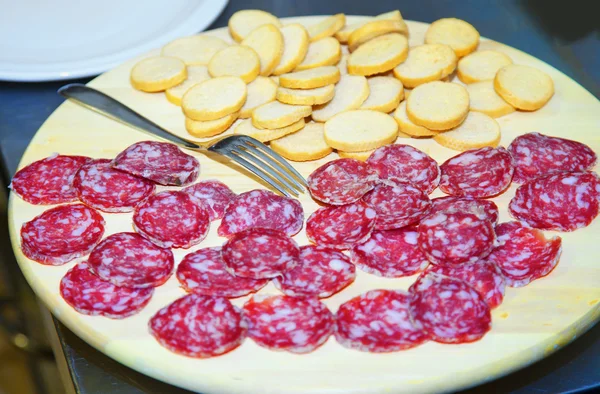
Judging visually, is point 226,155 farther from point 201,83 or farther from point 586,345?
point 586,345

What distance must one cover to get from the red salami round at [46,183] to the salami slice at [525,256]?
86cm

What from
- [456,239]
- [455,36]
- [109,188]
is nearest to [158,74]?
[109,188]

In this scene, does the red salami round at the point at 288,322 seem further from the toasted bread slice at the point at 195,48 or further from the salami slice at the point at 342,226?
the toasted bread slice at the point at 195,48

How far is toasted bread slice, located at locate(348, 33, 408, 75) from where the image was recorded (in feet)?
5.38

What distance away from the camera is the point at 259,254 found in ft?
3.81

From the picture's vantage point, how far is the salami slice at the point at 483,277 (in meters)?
1.14

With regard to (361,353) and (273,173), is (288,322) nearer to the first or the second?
(361,353)

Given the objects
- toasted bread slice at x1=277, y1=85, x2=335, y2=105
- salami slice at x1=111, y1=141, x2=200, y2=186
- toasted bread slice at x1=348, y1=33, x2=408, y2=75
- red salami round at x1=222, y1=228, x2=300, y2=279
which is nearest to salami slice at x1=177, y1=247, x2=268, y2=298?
red salami round at x1=222, y1=228, x2=300, y2=279

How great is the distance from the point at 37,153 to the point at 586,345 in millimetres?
1229

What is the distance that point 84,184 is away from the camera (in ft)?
4.42

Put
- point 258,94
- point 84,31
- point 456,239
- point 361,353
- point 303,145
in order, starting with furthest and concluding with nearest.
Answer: point 84,31 → point 258,94 → point 303,145 → point 456,239 → point 361,353

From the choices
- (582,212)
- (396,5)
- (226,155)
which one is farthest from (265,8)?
(582,212)

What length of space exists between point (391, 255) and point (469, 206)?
195 mm

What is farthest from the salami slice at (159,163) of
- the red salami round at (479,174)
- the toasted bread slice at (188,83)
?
the red salami round at (479,174)
